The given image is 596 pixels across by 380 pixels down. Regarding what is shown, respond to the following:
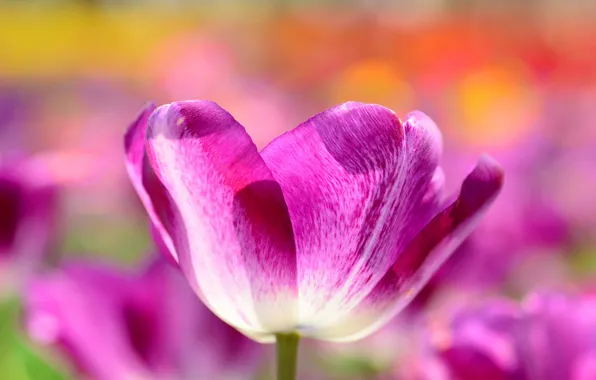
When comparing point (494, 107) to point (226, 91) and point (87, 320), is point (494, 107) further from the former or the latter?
point (87, 320)

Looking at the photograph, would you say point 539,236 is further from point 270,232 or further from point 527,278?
point 270,232

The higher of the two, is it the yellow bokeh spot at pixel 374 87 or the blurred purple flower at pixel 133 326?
the blurred purple flower at pixel 133 326

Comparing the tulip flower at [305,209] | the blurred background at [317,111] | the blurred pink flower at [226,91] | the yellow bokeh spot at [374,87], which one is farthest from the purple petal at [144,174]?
the yellow bokeh spot at [374,87]

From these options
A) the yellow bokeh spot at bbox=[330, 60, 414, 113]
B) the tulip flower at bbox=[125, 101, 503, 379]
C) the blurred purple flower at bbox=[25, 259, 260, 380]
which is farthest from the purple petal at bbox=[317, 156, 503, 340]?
the yellow bokeh spot at bbox=[330, 60, 414, 113]

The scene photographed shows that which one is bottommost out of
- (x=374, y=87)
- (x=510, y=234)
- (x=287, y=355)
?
(x=374, y=87)

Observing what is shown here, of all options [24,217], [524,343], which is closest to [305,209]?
[524,343]

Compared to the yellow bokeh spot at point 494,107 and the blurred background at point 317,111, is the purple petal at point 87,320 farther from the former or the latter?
the yellow bokeh spot at point 494,107
